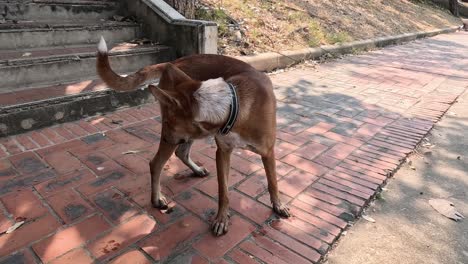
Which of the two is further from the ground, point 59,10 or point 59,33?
point 59,10

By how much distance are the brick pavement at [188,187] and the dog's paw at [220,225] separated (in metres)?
0.04

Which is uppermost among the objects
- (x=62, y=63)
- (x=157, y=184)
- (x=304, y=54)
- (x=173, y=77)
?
(x=173, y=77)

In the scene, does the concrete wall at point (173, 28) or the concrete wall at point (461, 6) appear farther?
the concrete wall at point (461, 6)

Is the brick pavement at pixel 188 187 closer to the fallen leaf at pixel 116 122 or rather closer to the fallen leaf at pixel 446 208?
the fallen leaf at pixel 116 122

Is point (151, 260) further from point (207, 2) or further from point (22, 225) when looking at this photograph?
point (207, 2)

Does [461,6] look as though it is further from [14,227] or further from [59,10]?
[14,227]

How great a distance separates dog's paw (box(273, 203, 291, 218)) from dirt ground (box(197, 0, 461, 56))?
413cm

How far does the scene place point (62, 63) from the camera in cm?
438

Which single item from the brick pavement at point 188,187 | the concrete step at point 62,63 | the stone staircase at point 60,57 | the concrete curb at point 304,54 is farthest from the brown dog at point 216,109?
the concrete curb at point 304,54

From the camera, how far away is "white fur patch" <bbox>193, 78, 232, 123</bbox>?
2.12 m

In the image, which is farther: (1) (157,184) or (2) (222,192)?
(1) (157,184)

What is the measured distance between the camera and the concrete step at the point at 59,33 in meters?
4.55

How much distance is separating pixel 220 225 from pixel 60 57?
323 centimetres

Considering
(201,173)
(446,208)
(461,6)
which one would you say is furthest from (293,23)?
(461,6)
